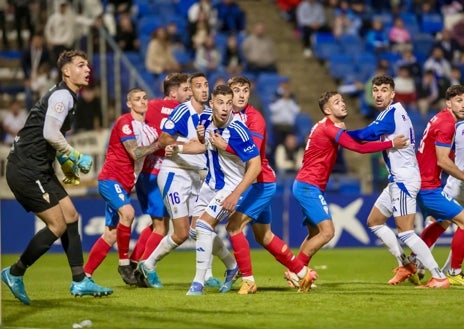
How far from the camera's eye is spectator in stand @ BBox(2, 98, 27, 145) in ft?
72.9

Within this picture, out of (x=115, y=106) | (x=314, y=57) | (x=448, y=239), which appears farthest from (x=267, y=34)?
(x=448, y=239)

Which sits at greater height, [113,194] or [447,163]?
[447,163]

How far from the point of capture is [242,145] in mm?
11836

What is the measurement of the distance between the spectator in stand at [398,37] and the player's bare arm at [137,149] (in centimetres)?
1454

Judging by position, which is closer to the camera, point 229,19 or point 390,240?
point 390,240

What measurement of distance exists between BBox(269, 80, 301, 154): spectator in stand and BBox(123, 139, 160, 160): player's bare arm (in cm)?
992

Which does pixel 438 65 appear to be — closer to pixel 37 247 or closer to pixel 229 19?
pixel 229 19

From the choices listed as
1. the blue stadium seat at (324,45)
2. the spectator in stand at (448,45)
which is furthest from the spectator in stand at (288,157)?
the spectator in stand at (448,45)

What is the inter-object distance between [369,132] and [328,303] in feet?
8.15

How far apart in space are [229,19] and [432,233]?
43.3 ft

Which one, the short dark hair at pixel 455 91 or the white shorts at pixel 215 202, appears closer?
the white shorts at pixel 215 202

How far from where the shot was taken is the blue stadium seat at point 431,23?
94.5ft

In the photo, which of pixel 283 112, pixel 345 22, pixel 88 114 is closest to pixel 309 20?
pixel 345 22

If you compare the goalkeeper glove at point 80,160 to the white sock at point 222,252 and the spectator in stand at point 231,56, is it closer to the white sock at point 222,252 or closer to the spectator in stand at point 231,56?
the white sock at point 222,252
